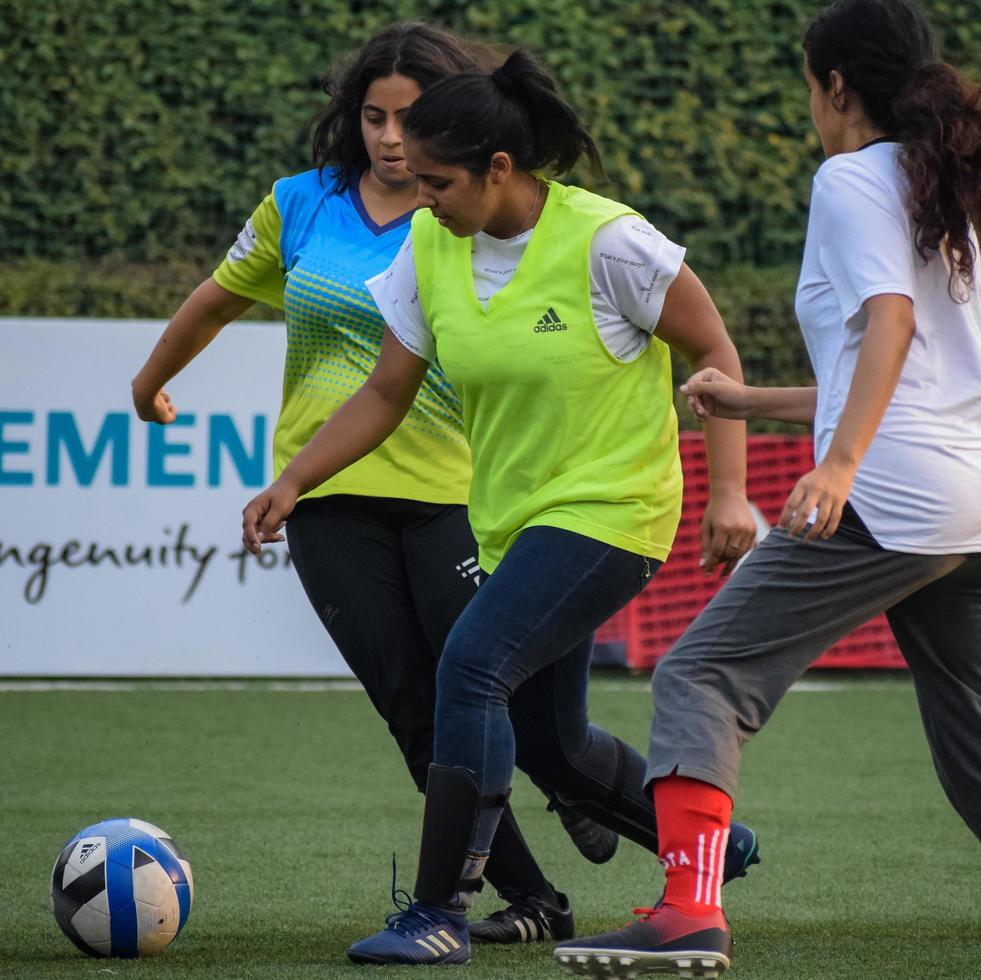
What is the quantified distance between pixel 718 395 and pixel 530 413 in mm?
440

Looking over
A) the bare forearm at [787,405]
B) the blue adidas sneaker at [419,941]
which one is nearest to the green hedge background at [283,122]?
the blue adidas sneaker at [419,941]

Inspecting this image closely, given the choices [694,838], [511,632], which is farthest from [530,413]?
[694,838]

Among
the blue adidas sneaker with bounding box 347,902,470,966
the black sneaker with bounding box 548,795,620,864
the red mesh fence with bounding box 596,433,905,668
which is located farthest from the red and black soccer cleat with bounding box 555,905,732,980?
the red mesh fence with bounding box 596,433,905,668

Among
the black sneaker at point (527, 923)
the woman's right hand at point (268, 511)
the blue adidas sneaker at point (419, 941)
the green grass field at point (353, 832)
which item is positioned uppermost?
the woman's right hand at point (268, 511)

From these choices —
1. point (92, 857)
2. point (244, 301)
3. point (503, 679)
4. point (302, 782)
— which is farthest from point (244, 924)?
point (302, 782)

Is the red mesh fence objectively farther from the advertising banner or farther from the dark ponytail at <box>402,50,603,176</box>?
the dark ponytail at <box>402,50,603,176</box>

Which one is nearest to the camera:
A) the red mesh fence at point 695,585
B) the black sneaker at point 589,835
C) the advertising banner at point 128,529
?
the black sneaker at point 589,835

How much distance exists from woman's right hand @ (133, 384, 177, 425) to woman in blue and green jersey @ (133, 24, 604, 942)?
0.40 meters

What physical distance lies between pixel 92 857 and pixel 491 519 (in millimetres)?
1074

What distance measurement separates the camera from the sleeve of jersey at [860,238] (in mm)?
3008

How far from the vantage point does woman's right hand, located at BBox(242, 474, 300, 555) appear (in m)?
3.78

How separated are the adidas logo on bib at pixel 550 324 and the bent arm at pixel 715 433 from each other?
19 centimetres

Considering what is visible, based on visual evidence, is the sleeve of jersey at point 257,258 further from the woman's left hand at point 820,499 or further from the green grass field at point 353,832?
the woman's left hand at point 820,499

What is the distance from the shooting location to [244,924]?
13.7 ft
